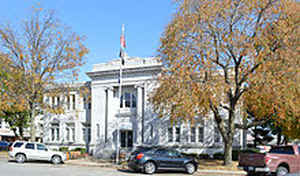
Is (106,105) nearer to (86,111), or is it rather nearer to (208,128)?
(86,111)

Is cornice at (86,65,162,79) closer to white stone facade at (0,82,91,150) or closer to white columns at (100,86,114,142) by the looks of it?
white columns at (100,86,114,142)

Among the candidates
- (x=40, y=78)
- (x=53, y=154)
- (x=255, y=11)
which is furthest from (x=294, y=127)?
(x=40, y=78)

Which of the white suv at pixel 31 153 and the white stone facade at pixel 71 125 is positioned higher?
the white stone facade at pixel 71 125

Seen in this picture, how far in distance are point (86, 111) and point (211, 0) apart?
2234 cm

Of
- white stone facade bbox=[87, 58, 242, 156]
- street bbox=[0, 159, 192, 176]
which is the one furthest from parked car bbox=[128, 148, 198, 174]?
white stone facade bbox=[87, 58, 242, 156]

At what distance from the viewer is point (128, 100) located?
35375mm

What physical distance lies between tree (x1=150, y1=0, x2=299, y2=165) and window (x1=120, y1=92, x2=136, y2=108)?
43.6 ft

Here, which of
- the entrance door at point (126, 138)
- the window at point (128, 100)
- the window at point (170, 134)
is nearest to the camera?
the window at point (170, 134)

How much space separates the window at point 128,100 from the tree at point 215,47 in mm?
13301

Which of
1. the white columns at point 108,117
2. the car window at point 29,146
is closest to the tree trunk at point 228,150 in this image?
the car window at point 29,146

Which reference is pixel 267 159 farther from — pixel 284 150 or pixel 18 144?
pixel 18 144

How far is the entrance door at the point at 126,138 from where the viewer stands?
3481 centimetres

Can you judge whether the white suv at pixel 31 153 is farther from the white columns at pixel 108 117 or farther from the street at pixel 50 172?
the white columns at pixel 108 117

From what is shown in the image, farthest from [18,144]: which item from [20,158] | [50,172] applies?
[50,172]
